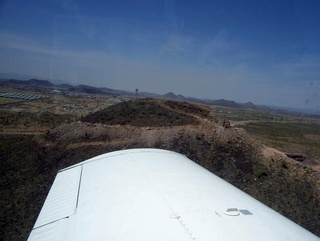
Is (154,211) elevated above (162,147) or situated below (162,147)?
above

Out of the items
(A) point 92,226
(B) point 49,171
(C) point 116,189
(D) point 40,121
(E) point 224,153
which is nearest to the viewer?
(A) point 92,226

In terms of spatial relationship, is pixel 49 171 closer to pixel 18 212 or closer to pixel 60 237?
pixel 18 212

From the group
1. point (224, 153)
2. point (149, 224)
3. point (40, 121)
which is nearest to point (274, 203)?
point (224, 153)

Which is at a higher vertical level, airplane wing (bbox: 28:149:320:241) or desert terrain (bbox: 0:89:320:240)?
airplane wing (bbox: 28:149:320:241)

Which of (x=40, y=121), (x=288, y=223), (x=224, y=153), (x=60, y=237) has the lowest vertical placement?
(x=40, y=121)

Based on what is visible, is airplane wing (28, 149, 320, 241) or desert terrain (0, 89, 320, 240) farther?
desert terrain (0, 89, 320, 240)

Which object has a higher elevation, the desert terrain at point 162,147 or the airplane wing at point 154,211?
the airplane wing at point 154,211

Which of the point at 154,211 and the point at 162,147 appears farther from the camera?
the point at 162,147

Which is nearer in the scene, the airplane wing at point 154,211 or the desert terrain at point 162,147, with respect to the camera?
the airplane wing at point 154,211
